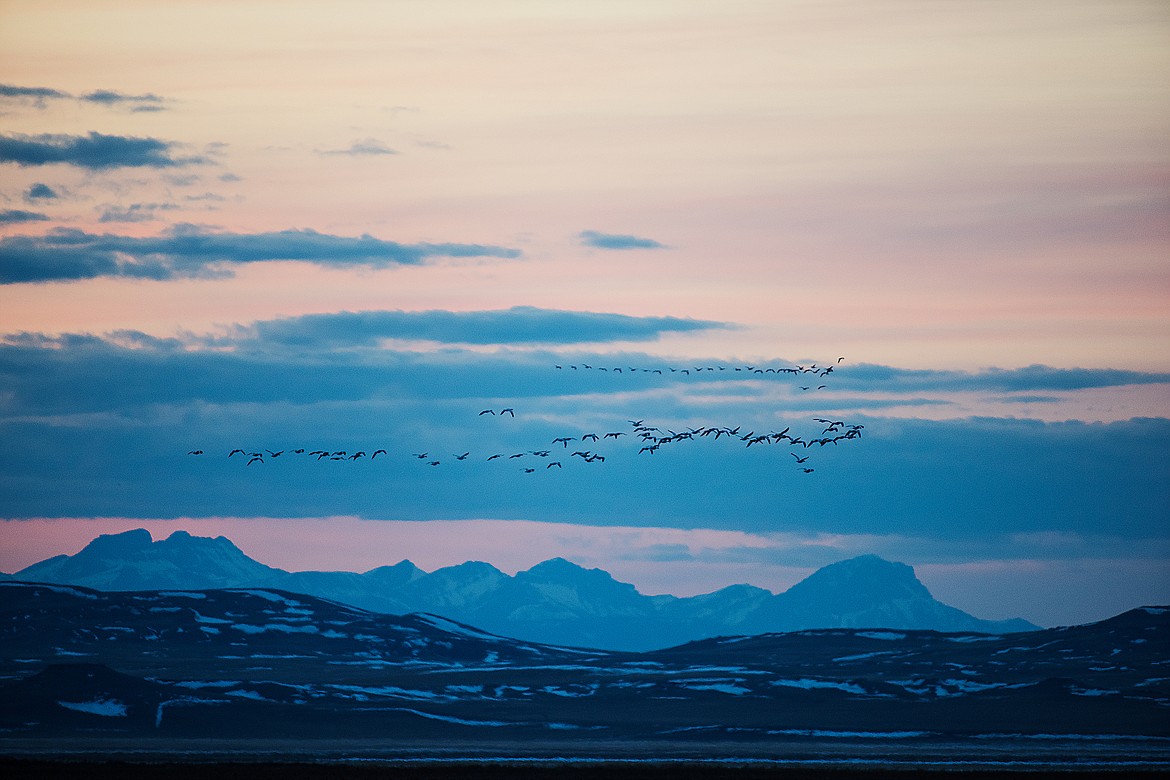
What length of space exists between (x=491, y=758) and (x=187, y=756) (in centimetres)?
3313

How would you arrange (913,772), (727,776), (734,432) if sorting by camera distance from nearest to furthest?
(727,776) < (913,772) < (734,432)

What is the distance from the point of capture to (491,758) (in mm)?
168375

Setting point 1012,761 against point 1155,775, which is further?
point 1012,761

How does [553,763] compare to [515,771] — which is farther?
[553,763]

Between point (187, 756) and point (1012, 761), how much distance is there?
91.1 metres

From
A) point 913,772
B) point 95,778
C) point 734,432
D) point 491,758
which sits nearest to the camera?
point 95,778

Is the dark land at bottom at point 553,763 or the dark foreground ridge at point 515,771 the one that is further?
the dark land at bottom at point 553,763

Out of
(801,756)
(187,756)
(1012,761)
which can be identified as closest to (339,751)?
(187,756)

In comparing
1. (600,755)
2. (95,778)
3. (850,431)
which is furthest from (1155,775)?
(95,778)

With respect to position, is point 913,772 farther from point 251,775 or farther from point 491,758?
point 251,775

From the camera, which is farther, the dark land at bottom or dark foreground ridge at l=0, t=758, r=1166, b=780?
the dark land at bottom

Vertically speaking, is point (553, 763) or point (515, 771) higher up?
point (515, 771)

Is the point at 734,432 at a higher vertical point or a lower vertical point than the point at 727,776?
higher

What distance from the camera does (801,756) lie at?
181 meters
